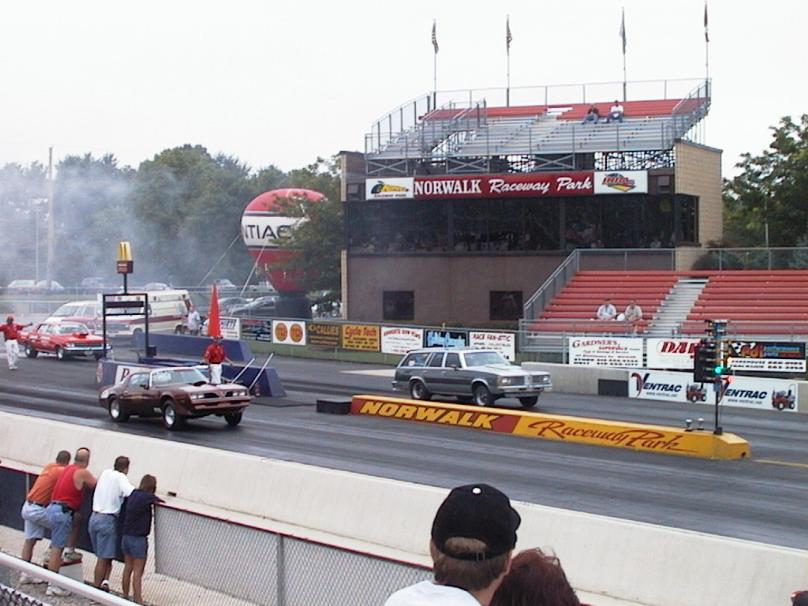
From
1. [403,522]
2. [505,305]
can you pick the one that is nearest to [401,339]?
[505,305]

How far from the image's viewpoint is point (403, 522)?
15.0m

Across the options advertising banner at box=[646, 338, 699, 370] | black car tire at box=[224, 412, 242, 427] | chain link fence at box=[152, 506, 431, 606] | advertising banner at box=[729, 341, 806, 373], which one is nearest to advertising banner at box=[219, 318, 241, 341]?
advertising banner at box=[646, 338, 699, 370]

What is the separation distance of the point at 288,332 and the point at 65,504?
123 feet

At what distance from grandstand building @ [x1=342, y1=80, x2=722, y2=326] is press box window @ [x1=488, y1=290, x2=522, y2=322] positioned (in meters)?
0.05

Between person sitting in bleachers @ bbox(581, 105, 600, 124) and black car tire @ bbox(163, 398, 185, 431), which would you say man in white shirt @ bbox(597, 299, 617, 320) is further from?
black car tire @ bbox(163, 398, 185, 431)

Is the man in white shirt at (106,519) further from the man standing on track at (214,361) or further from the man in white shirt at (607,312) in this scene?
the man in white shirt at (607,312)

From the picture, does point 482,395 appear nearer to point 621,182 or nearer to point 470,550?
point 621,182

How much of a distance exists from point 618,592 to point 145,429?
18.3 metres

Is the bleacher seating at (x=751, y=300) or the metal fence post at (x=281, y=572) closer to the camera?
the metal fence post at (x=281, y=572)

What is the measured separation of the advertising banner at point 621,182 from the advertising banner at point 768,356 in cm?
1389

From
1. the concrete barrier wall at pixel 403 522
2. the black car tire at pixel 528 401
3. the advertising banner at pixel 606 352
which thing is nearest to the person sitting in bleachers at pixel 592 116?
the advertising banner at pixel 606 352

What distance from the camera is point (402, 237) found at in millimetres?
56281

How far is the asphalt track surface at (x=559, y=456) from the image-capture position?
61.1 ft

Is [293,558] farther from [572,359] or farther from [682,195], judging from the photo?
[682,195]
